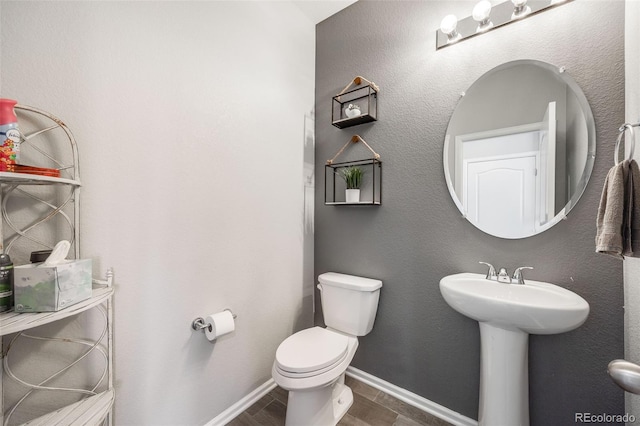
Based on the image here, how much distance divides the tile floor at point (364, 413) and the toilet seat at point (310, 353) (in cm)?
43

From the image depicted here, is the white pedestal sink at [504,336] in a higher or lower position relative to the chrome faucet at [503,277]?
lower

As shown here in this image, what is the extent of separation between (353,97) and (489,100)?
2.78 ft

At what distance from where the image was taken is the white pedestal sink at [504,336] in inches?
40.0

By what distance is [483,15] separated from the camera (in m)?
1.27

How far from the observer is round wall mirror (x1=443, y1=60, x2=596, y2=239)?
114 cm

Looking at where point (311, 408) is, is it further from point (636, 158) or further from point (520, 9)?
point (520, 9)

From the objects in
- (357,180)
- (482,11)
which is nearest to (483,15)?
(482,11)

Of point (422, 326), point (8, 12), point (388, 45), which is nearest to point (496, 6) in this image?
point (388, 45)

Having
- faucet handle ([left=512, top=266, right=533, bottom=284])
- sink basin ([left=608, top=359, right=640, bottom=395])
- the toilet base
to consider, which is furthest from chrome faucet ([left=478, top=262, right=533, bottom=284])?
the toilet base

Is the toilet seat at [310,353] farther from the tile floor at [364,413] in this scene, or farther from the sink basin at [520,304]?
the sink basin at [520,304]

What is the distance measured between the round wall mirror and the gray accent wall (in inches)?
1.9

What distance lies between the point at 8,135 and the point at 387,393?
82.9 inches

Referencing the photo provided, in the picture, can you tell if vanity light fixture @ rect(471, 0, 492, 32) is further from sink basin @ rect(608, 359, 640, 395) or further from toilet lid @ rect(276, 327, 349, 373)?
toilet lid @ rect(276, 327, 349, 373)

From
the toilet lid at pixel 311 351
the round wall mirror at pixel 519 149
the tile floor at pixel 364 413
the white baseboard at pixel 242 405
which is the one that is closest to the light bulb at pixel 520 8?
the round wall mirror at pixel 519 149
